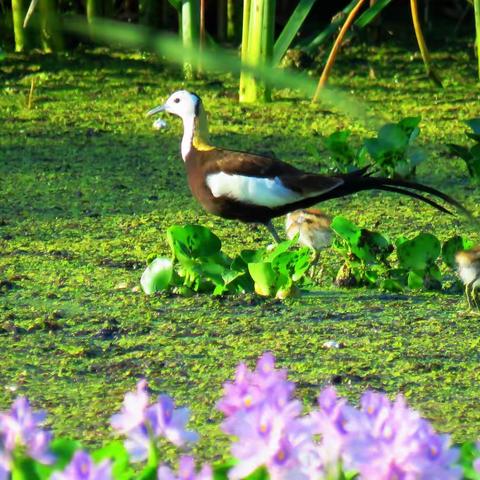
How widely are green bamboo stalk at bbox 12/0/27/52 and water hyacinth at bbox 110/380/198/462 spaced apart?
5170 mm

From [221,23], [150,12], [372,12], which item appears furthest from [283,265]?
[221,23]

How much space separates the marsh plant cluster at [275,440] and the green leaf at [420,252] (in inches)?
87.8

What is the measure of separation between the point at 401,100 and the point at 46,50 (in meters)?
1.89

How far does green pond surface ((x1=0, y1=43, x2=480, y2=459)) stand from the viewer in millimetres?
2822

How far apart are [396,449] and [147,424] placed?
250 mm

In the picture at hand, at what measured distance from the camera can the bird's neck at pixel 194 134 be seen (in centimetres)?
417

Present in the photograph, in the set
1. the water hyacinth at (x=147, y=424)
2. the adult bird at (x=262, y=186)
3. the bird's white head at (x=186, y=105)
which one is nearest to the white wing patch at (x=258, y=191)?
the adult bird at (x=262, y=186)

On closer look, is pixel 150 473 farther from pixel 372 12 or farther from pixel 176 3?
pixel 176 3

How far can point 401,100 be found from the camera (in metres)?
5.86

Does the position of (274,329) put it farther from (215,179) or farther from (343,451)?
(343,451)

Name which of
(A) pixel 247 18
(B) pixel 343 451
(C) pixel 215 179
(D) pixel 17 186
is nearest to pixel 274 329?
(C) pixel 215 179

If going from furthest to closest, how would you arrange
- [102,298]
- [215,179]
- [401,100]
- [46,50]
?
[46,50]
[401,100]
[215,179]
[102,298]

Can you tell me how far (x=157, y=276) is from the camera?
346 cm

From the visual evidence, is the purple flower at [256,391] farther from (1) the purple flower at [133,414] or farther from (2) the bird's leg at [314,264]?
(2) the bird's leg at [314,264]
